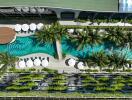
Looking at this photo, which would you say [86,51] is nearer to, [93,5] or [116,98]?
[93,5]

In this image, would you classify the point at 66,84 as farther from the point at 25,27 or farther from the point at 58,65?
the point at 25,27

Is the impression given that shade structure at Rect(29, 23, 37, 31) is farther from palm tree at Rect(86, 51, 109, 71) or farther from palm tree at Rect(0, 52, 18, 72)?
palm tree at Rect(86, 51, 109, 71)

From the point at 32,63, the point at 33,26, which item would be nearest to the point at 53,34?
the point at 33,26

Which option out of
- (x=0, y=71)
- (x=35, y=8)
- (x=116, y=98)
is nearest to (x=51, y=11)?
(x=35, y=8)

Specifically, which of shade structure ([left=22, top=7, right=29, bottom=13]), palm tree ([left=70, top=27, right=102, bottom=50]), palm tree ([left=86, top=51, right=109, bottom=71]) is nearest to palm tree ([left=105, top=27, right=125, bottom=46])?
palm tree ([left=70, top=27, right=102, bottom=50])

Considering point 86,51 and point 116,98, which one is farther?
point 86,51

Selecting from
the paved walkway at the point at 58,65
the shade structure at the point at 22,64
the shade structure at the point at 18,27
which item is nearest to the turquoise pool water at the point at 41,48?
the paved walkway at the point at 58,65
